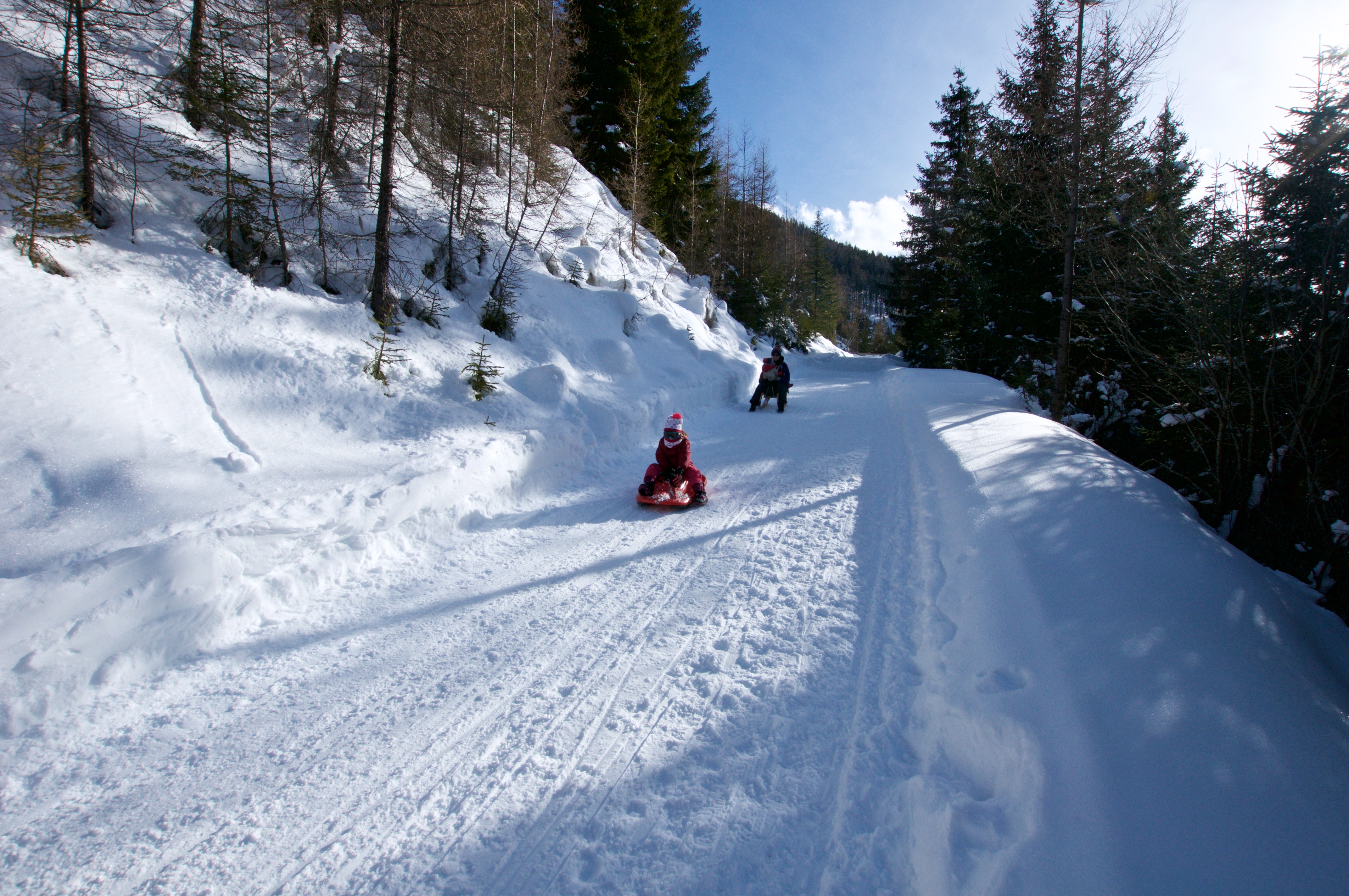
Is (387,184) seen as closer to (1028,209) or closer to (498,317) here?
(498,317)

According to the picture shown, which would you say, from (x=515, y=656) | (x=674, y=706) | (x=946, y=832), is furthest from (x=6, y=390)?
(x=946, y=832)

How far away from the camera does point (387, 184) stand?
7613mm

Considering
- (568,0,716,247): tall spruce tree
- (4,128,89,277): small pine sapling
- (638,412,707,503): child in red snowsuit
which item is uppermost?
(568,0,716,247): tall spruce tree

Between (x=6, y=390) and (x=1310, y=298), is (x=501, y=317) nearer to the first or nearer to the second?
(x=6, y=390)

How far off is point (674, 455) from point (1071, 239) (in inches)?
450

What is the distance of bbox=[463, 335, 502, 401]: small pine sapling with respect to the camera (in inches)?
292

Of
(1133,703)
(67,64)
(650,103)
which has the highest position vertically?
(650,103)

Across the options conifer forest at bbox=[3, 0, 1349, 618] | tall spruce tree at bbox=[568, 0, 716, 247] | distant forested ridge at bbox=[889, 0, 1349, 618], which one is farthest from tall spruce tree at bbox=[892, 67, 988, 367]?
tall spruce tree at bbox=[568, 0, 716, 247]

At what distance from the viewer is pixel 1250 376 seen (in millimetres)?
5945

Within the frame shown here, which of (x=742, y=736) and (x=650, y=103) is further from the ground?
(x=650, y=103)

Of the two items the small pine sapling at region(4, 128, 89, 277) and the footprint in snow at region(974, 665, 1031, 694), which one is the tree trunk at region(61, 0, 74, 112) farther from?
the footprint in snow at region(974, 665, 1031, 694)

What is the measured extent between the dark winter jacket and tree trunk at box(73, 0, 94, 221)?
6.98 metres

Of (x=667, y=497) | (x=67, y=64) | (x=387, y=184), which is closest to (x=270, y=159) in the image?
(x=387, y=184)

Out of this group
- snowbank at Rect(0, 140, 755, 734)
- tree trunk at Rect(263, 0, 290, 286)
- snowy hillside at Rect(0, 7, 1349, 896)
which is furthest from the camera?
tree trunk at Rect(263, 0, 290, 286)
